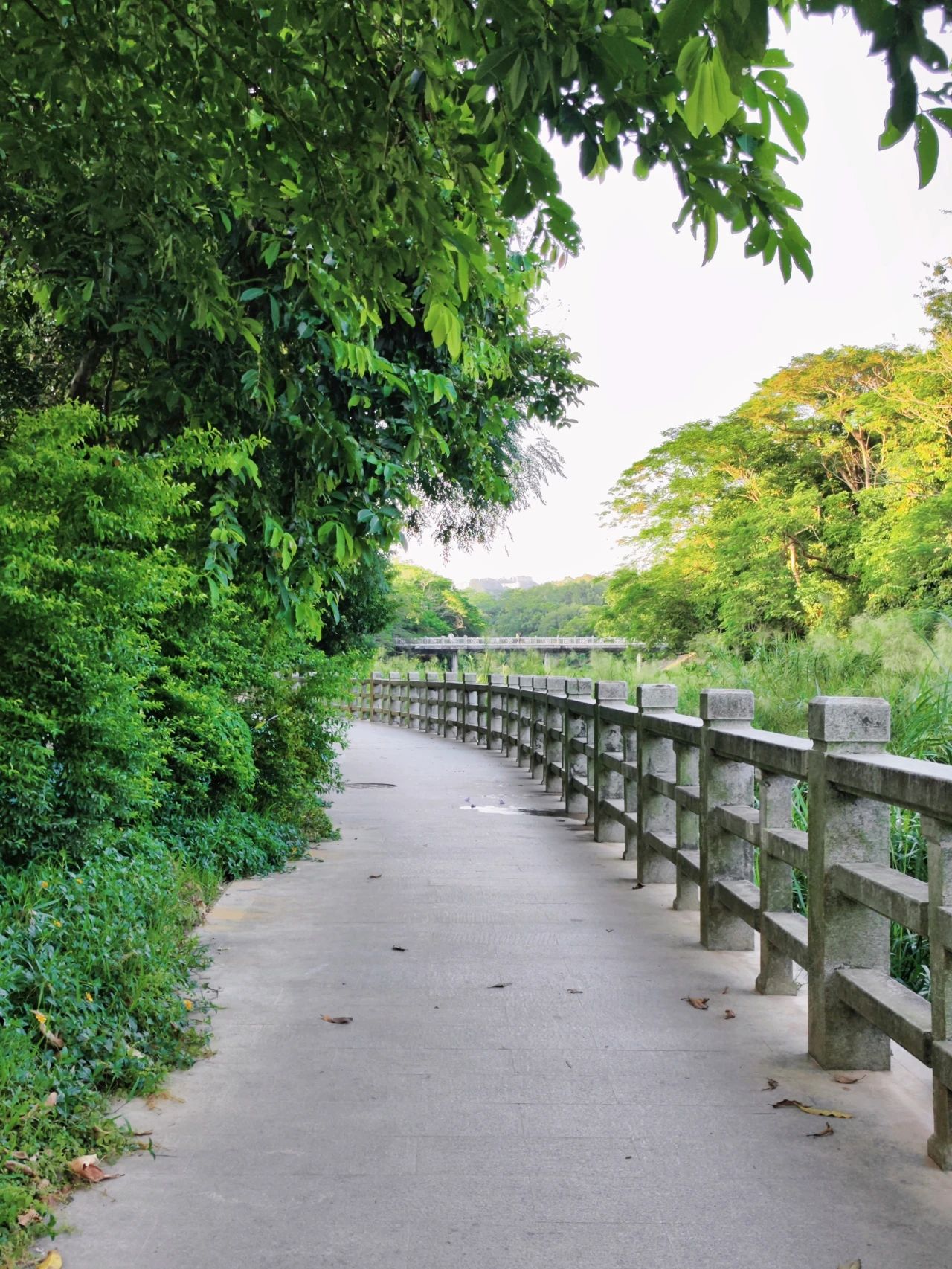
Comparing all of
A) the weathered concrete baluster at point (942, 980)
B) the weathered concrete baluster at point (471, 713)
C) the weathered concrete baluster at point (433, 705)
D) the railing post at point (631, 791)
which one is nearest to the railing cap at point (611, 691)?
the railing post at point (631, 791)

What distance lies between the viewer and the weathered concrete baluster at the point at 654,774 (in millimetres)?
8023

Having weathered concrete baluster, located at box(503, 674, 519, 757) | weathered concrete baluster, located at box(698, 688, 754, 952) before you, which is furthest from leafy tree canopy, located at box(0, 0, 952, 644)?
weathered concrete baluster, located at box(503, 674, 519, 757)

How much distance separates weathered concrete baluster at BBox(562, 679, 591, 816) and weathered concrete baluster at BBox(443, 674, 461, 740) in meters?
12.5

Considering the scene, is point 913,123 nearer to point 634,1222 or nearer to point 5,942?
point 634,1222

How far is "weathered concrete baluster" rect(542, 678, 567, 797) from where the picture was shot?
45.3ft

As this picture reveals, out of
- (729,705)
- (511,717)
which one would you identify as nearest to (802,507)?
(511,717)

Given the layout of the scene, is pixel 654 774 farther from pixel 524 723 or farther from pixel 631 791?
pixel 524 723

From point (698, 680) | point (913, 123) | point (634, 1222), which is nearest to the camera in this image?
point (913, 123)

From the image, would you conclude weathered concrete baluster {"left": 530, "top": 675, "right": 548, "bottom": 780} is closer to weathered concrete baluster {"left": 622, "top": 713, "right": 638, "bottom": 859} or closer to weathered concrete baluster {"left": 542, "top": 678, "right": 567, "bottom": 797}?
weathered concrete baluster {"left": 542, "top": 678, "right": 567, "bottom": 797}

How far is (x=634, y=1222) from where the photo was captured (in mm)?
3273

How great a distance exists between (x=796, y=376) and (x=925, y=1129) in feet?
119

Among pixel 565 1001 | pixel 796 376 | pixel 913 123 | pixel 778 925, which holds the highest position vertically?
pixel 796 376

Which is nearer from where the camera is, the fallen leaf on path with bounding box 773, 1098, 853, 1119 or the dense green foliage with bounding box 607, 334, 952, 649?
the fallen leaf on path with bounding box 773, 1098, 853, 1119

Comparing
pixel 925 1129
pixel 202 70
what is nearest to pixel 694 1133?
pixel 925 1129
